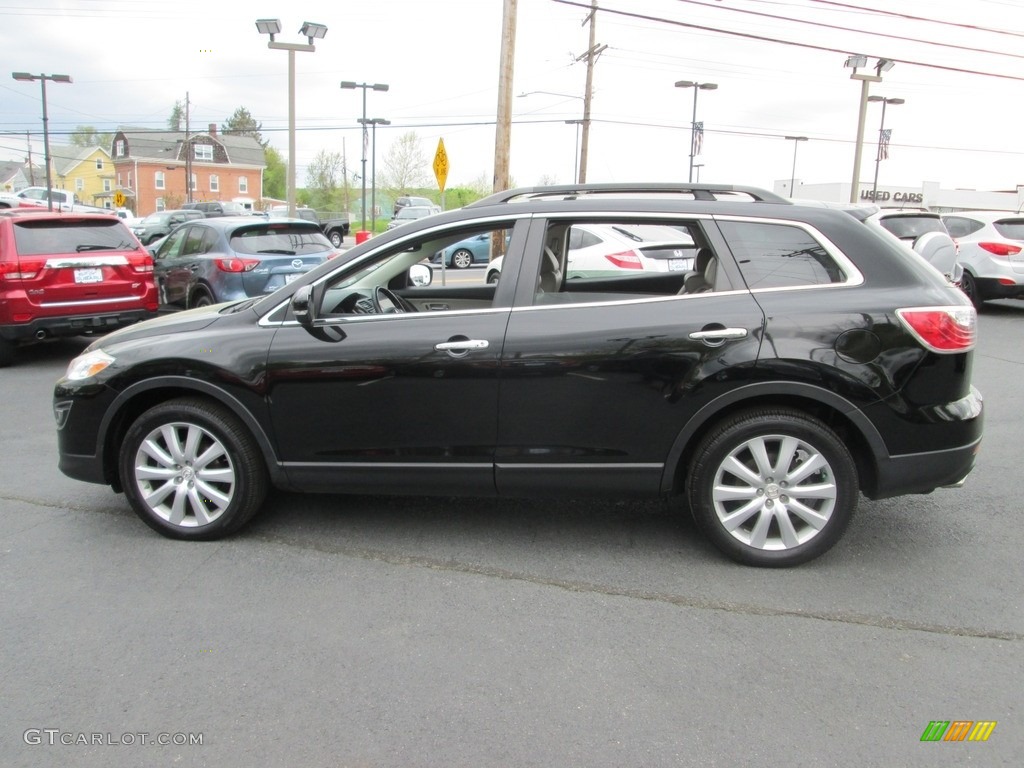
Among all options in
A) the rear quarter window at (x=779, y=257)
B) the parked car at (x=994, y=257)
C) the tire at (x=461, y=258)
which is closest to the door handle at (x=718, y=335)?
the rear quarter window at (x=779, y=257)

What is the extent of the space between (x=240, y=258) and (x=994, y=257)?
1154cm

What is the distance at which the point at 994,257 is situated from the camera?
13281mm

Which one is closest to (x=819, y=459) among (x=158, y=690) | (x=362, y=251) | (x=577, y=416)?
(x=577, y=416)

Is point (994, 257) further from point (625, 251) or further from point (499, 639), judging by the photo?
point (499, 639)

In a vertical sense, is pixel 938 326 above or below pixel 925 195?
below

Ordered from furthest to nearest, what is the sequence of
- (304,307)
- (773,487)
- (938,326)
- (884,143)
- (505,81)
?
(884,143), (505,81), (304,307), (773,487), (938,326)

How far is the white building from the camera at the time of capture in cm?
6444

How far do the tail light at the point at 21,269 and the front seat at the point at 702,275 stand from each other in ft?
24.4

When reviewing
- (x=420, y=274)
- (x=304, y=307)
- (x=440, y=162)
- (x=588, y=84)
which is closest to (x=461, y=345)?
(x=304, y=307)

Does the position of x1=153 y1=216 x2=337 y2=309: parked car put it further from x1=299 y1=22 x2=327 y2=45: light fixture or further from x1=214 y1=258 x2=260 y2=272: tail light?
x1=299 y1=22 x2=327 y2=45: light fixture

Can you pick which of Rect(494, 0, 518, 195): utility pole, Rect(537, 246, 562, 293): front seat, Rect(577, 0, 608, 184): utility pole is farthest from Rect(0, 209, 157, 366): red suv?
Rect(577, 0, 608, 184): utility pole

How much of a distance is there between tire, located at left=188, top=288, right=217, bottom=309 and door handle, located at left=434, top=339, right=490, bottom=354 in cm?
669

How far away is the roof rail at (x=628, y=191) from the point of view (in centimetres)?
420

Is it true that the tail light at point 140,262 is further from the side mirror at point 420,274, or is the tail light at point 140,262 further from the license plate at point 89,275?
the side mirror at point 420,274
